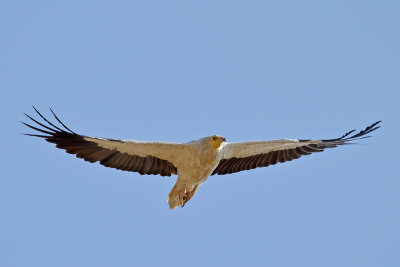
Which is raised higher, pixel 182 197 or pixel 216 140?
pixel 216 140

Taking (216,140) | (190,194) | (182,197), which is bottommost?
(182,197)

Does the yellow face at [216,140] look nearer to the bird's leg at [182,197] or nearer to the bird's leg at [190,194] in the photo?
the bird's leg at [182,197]

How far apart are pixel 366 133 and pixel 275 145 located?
1953 mm

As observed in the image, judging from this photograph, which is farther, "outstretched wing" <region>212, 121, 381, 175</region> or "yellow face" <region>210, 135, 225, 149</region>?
"outstretched wing" <region>212, 121, 381, 175</region>

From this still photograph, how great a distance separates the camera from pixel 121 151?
54.2ft

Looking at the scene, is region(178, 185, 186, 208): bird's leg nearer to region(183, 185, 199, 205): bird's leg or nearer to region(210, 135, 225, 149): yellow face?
region(183, 185, 199, 205): bird's leg

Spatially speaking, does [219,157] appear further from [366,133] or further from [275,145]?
[366,133]

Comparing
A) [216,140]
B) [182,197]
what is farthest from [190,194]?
[216,140]

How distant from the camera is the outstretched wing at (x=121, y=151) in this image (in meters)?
15.8

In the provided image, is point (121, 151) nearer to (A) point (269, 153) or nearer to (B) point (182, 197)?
(B) point (182, 197)

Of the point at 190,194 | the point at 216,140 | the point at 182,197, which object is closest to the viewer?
the point at 216,140

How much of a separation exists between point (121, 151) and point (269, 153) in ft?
10.9

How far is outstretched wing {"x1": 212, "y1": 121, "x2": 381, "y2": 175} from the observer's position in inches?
681

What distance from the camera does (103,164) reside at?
16.4 metres
